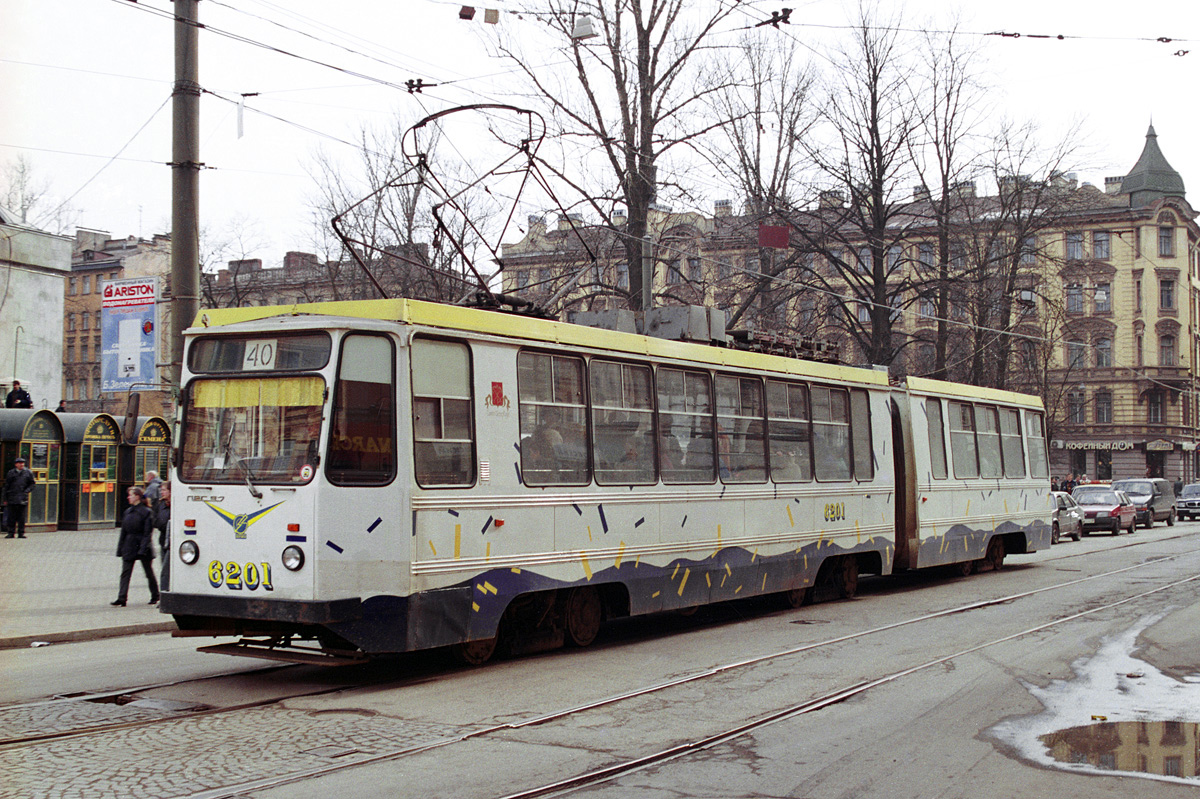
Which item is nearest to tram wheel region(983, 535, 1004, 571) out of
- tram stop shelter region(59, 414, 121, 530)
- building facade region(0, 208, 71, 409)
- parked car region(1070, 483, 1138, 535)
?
parked car region(1070, 483, 1138, 535)

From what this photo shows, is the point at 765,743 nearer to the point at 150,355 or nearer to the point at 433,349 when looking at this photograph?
the point at 433,349

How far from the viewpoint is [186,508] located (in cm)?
946

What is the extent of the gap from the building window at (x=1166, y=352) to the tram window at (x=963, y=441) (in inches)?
2353

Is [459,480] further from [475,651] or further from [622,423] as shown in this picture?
[622,423]

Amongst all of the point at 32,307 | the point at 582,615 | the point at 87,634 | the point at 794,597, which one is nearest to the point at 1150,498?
the point at 794,597

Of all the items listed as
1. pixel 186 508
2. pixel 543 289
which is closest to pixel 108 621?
pixel 186 508

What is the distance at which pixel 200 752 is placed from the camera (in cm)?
695

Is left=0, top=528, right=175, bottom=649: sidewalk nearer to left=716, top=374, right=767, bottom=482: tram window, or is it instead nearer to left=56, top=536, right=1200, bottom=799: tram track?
left=716, top=374, right=767, bottom=482: tram window

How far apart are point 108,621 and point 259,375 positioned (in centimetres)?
612

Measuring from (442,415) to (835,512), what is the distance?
736cm

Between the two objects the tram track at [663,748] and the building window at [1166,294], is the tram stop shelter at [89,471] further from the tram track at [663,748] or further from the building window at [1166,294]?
the building window at [1166,294]

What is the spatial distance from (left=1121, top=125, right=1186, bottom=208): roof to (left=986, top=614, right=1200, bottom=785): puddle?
69677 mm

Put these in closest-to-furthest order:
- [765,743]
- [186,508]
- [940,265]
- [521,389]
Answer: [765,743], [186,508], [521,389], [940,265]

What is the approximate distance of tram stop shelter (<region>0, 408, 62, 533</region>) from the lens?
26578mm
